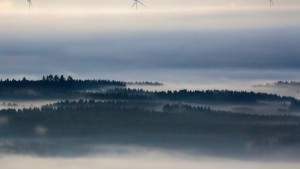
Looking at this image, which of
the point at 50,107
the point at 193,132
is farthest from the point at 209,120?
the point at 50,107

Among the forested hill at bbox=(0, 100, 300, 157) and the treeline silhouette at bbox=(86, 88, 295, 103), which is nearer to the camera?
the treeline silhouette at bbox=(86, 88, 295, 103)

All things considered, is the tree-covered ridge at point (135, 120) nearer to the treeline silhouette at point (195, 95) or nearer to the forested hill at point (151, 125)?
the forested hill at point (151, 125)

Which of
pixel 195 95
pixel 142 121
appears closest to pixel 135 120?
pixel 142 121

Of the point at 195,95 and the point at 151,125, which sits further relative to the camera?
the point at 151,125

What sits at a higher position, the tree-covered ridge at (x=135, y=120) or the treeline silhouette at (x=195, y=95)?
the treeline silhouette at (x=195, y=95)

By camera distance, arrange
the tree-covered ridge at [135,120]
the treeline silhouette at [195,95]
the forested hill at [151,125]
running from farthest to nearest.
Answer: the forested hill at [151,125], the tree-covered ridge at [135,120], the treeline silhouette at [195,95]

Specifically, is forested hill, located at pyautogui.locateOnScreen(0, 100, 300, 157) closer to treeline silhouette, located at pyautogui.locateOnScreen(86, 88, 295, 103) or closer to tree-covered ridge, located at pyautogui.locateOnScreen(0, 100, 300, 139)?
tree-covered ridge, located at pyautogui.locateOnScreen(0, 100, 300, 139)

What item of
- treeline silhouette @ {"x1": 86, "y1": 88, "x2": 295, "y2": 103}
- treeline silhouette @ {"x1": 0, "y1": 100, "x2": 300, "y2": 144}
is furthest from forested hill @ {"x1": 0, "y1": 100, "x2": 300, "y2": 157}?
treeline silhouette @ {"x1": 86, "y1": 88, "x2": 295, "y2": 103}

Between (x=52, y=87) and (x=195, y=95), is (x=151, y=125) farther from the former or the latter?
(x=52, y=87)

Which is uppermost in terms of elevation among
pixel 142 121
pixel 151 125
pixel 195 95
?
pixel 195 95

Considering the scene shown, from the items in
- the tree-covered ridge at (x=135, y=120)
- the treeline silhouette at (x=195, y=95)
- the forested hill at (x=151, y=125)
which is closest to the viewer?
the treeline silhouette at (x=195, y=95)

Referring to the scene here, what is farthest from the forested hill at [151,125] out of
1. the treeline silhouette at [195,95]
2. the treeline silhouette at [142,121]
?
the treeline silhouette at [195,95]

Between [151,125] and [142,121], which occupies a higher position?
[142,121]
